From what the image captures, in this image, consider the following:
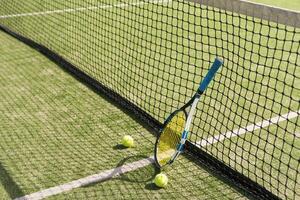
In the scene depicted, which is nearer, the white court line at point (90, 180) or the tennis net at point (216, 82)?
the white court line at point (90, 180)

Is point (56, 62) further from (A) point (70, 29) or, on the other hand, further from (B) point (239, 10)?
(B) point (239, 10)

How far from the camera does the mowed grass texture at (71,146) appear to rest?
486 centimetres

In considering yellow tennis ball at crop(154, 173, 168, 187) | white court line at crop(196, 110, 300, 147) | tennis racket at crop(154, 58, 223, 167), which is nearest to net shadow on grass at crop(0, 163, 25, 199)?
yellow tennis ball at crop(154, 173, 168, 187)

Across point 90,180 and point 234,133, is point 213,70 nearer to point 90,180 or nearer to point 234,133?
point 234,133

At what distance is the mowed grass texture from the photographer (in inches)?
191

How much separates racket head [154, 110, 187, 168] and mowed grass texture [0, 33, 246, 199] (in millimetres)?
171

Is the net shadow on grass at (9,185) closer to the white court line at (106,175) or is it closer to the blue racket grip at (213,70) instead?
the white court line at (106,175)

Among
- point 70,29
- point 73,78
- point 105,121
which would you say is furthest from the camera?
point 70,29

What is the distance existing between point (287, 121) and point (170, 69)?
112 inches

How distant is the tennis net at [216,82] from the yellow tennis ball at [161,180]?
74 centimetres

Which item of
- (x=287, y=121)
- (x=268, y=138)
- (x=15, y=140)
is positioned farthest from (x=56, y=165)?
(x=287, y=121)

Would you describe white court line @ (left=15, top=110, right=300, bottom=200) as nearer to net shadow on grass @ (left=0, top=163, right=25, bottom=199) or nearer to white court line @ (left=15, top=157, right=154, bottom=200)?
white court line @ (left=15, top=157, right=154, bottom=200)

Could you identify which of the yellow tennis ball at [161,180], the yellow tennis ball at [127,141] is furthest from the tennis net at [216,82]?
the yellow tennis ball at [161,180]

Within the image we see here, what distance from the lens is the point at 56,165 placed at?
529cm
